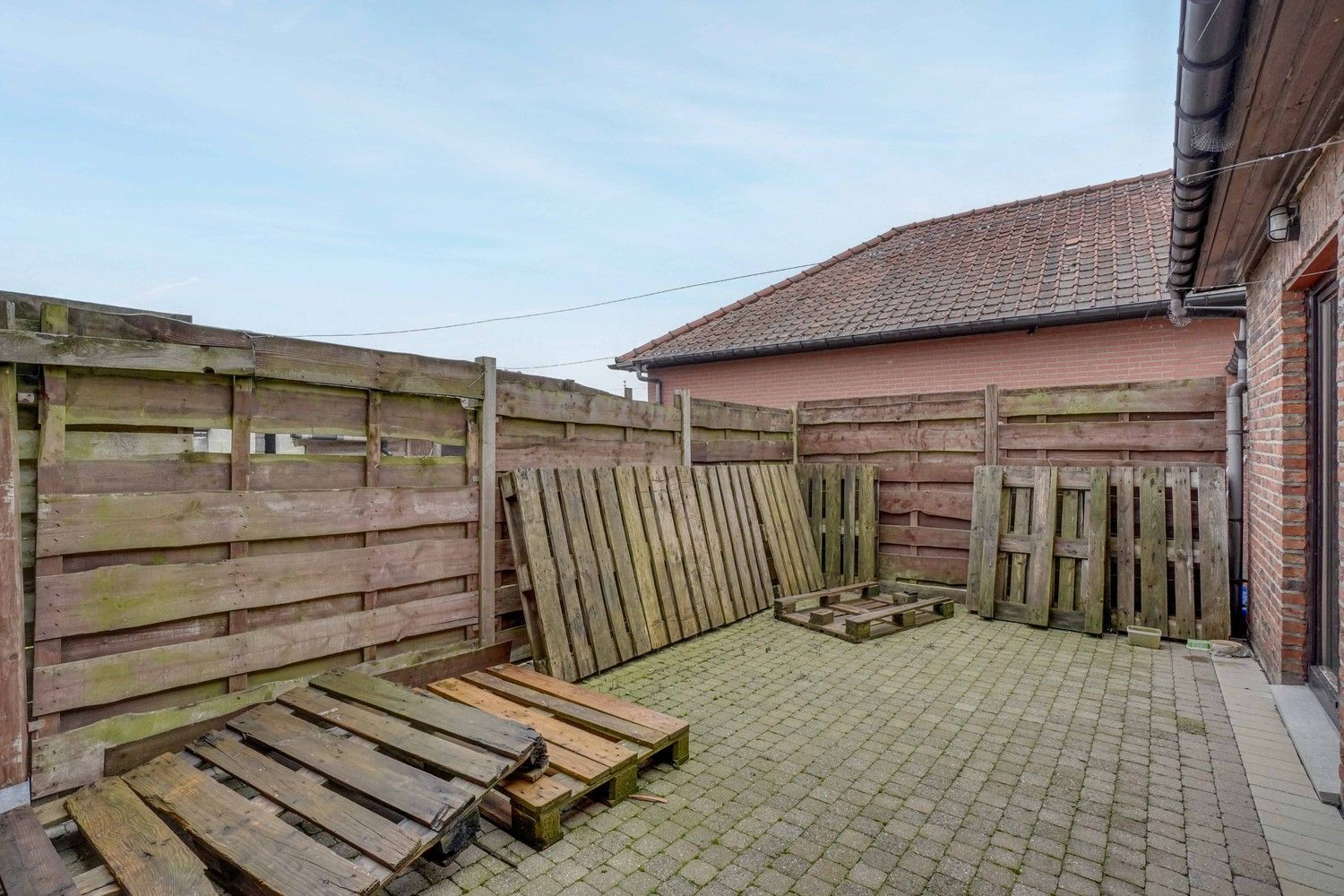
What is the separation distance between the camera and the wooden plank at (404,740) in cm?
253

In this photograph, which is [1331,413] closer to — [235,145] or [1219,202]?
[1219,202]

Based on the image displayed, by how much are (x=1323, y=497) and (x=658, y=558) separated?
450cm

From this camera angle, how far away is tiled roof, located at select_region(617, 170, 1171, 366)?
28.1 feet

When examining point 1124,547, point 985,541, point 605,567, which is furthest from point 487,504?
point 1124,547

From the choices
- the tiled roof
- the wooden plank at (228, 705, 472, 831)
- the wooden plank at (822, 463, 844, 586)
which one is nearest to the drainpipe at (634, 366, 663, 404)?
the tiled roof

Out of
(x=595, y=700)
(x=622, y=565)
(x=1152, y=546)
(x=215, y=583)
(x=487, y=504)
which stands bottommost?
(x=595, y=700)

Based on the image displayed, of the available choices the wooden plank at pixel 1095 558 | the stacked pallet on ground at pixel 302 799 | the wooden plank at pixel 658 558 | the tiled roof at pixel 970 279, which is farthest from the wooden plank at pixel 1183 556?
the stacked pallet on ground at pixel 302 799

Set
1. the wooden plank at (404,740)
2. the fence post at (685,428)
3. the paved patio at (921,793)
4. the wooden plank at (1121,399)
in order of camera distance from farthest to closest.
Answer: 1. the fence post at (685,428)
2. the wooden plank at (1121,399)
3. the wooden plank at (404,740)
4. the paved patio at (921,793)

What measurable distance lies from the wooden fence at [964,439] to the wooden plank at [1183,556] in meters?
0.33

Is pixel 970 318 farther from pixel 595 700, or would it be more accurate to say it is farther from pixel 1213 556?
pixel 595 700

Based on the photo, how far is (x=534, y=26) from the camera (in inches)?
298

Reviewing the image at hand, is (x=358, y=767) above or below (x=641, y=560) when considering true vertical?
below

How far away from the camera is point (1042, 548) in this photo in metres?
6.06

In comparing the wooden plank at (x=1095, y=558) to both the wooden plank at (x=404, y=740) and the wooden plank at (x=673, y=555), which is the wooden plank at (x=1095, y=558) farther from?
the wooden plank at (x=404, y=740)
